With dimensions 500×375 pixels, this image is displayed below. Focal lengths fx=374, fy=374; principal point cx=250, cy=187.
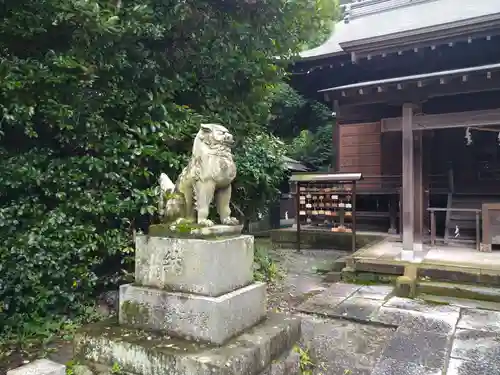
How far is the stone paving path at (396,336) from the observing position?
11.4 feet

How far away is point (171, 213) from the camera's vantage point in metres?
3.46

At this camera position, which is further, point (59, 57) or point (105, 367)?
point (59, 57)

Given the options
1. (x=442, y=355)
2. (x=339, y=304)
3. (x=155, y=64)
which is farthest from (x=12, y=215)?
(x=442, y=355)

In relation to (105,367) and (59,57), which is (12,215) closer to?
(59,57)

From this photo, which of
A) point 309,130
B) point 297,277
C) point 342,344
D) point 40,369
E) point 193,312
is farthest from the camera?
point 309,130

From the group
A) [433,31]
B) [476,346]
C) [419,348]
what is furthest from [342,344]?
[433,31]

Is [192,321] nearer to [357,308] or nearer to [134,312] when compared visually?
[134,312]

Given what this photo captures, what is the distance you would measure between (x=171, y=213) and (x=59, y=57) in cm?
206

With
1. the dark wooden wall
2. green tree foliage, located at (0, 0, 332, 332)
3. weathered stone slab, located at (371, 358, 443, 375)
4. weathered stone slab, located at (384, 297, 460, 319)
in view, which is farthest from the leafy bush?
the dark wooden wall

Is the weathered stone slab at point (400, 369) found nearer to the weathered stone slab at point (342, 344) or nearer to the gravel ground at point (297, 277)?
the weathered stone slab at point (342, 344)

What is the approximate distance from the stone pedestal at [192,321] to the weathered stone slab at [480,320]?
7.92ft

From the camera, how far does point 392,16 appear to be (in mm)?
14227

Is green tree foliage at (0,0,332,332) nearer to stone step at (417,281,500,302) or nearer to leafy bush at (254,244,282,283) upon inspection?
leafy bush at (254,244,282,283)

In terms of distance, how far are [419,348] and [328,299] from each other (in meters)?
1.86
